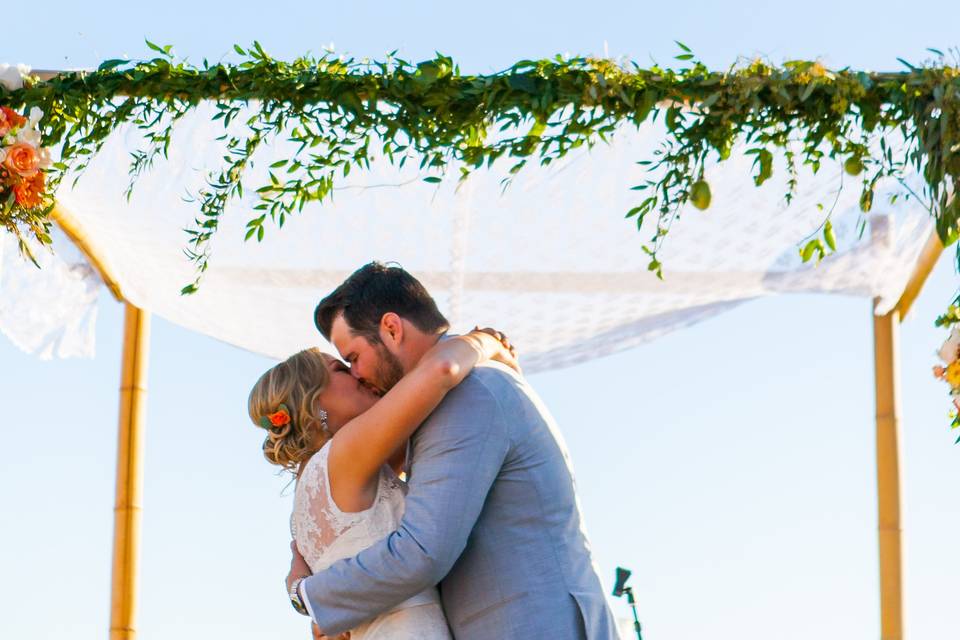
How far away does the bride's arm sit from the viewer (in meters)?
3.27

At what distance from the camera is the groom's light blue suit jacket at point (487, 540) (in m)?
3.24

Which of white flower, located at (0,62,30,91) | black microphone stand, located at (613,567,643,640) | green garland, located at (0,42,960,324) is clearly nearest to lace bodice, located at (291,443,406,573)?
green garland, located at (0,42,960,324)

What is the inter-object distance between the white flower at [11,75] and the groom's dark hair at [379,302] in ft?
3.40

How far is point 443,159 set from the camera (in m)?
3.77

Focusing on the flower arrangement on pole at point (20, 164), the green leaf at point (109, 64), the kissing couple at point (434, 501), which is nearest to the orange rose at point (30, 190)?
the flower arrangement on pole at point (20, 164)

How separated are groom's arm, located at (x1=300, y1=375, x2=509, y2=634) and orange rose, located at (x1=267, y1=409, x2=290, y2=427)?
45 cm

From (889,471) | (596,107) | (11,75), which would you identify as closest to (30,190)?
(11,75)

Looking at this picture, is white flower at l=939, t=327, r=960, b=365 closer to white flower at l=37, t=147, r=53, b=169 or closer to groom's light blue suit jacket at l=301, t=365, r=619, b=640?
groom's light blue suit jacket at l=301, t=365, r=619, b=640

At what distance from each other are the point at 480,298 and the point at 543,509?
2.40 m

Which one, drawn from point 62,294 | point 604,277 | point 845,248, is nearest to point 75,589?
point 62,294

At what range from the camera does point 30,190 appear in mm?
4012

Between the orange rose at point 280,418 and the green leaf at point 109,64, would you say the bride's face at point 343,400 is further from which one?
the green leaf at point 109,64

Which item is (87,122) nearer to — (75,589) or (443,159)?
(443,159)

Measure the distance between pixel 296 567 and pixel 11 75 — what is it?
4.68ft
